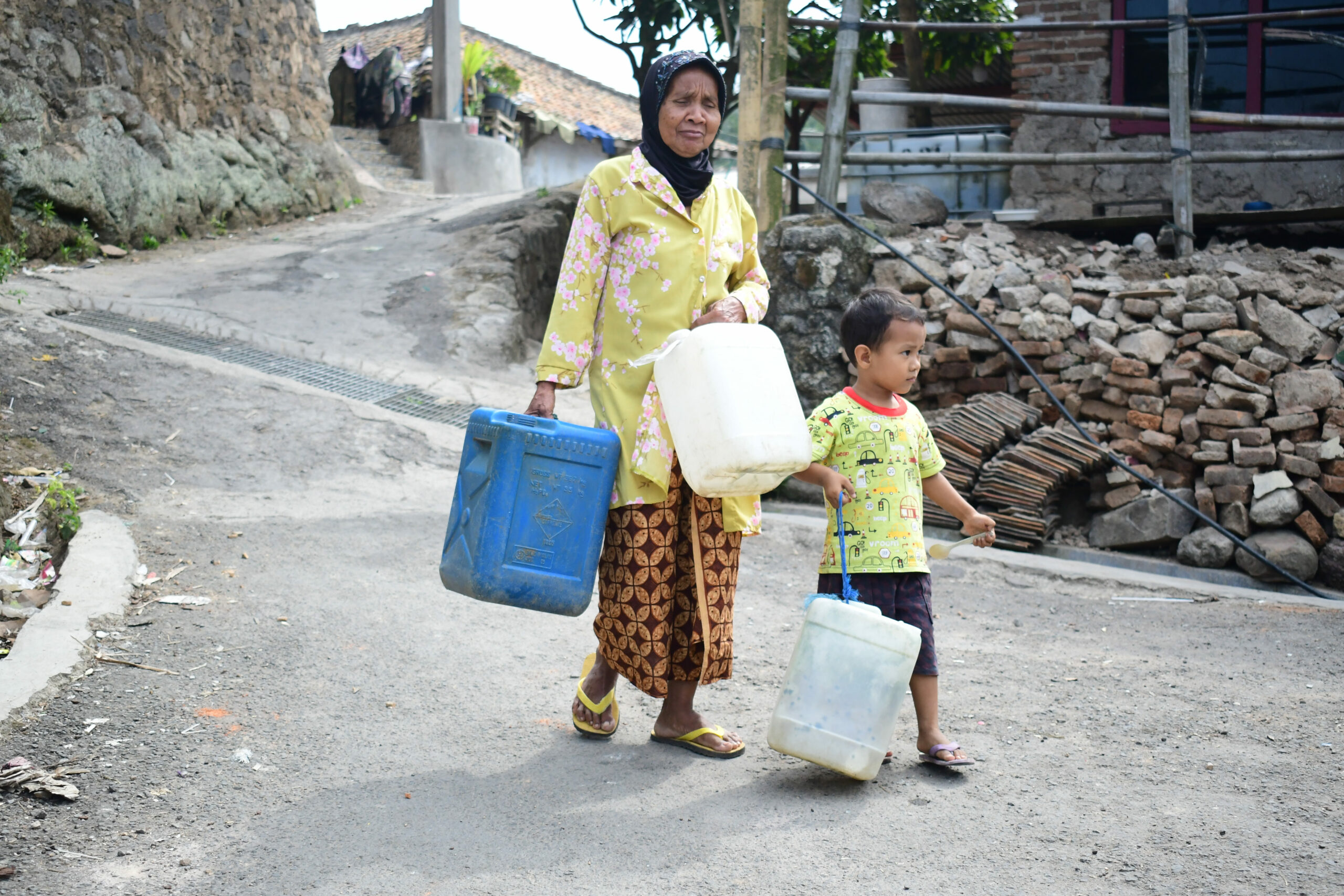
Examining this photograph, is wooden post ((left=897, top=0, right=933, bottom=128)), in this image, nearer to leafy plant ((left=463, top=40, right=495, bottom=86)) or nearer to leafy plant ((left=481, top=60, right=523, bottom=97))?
leafy plant ((left=463, top=40, right=495, bottom=86))

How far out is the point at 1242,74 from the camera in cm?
682

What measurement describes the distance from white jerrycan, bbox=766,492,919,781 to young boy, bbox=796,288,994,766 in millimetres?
172

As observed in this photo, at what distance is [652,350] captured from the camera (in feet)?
7.84

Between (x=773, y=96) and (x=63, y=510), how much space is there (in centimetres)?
409

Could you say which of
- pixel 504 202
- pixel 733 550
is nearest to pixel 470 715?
pixel 733 550

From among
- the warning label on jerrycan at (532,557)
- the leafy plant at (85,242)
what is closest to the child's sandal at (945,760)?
the warning label on jerrycan at (532,557)

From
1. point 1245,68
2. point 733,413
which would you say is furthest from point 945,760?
point 1245,68

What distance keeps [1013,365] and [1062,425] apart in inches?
16.8

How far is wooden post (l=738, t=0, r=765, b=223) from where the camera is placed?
5.71 m

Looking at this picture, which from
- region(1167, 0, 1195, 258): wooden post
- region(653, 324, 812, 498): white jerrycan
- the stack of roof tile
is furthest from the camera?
region(1167, 0, 1195, 258): wooden post

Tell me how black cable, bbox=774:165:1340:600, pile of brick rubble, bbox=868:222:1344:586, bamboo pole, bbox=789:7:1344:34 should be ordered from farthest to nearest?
1. bamboo pole, bbox=789:7:1344:34
2. pile of brick rubble, bbox=868:222:1344:586
3. black cable, bbox=774:165:1340:600

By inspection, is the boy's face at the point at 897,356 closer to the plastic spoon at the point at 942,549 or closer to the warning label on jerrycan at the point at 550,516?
the plastic spoon at the point at 942,549

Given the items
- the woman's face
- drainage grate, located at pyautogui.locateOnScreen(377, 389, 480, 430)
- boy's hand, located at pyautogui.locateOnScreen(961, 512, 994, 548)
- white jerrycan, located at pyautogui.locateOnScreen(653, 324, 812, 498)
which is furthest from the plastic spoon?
drainage grate, located at pyautogui.locateOnScreen(377, 389, 480, 430)

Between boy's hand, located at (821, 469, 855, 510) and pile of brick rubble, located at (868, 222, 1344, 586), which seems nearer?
boy's hand, located at (821, 469, 855, 510)
